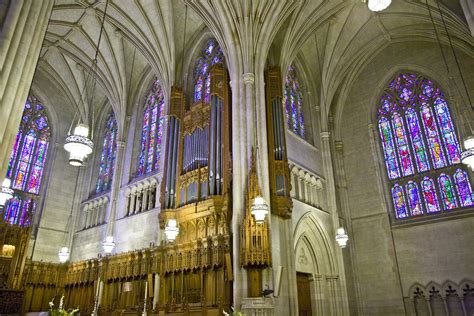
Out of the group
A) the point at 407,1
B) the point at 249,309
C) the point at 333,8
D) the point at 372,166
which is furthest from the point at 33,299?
the point at 407,1

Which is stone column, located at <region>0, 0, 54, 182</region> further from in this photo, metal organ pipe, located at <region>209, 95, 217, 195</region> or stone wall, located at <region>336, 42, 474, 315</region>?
stone wall, located at <region>336, 42, 474, 315</region>

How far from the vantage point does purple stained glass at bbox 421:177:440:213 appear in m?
18.4

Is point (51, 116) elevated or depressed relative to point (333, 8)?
depressed

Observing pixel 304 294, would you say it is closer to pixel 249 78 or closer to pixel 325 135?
pixel 325 135

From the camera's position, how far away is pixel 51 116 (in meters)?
25.4

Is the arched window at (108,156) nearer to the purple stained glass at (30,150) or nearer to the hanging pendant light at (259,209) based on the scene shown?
the purple stained glass at (30,150)

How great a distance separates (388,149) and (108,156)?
17.7m

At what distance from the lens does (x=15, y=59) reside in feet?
24.5

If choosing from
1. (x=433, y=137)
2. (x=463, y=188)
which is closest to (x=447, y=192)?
(x=463, y=188)

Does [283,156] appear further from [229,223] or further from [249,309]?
[249,309]

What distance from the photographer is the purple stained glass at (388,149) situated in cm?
2033

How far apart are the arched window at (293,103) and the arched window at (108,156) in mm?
11785

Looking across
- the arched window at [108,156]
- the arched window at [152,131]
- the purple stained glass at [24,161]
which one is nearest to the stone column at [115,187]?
the arched window at [152,131]

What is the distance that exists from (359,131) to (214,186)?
1128cm
